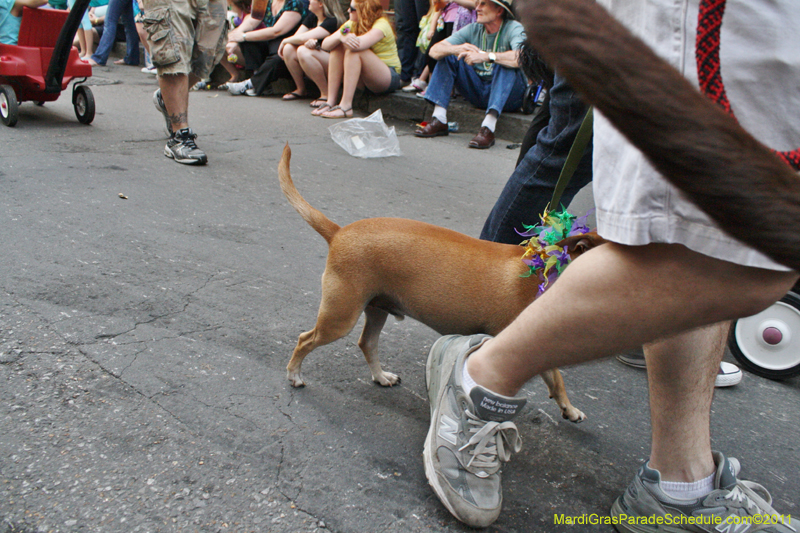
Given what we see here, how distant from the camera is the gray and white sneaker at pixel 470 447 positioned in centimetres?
155

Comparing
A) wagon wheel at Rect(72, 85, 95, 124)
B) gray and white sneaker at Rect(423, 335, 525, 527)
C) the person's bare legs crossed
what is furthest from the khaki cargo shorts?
gray and white sneaker at Rect(423, 335, 525, 527)

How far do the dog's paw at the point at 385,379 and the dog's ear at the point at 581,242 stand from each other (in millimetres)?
819

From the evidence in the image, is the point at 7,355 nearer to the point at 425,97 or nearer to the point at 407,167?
the point at 407,167

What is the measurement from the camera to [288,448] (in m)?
1.82

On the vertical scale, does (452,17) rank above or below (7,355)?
above

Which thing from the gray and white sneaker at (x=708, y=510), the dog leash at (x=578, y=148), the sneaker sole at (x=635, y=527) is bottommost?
the sneaker sole at (x=635, y=527)

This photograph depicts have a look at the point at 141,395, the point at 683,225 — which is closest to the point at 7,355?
the point at 141,395

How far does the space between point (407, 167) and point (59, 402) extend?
4.20 meters

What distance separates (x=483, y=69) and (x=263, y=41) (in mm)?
4086

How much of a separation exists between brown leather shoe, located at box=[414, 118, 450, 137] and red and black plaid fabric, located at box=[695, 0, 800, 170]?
20.3ft

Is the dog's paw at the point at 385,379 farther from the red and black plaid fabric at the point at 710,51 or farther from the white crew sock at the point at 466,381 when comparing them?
the red and black plaid fabric at the point at 710,51

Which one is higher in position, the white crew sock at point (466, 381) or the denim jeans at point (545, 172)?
the denim jeans at point (545, 172)

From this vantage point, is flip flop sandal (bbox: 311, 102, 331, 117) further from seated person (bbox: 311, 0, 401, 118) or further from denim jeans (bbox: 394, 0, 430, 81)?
denim jeans (bbox: 394, 0, 430, 81)

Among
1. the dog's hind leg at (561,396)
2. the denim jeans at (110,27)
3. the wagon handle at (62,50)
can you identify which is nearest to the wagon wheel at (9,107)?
the wagon handle at (62,50)
